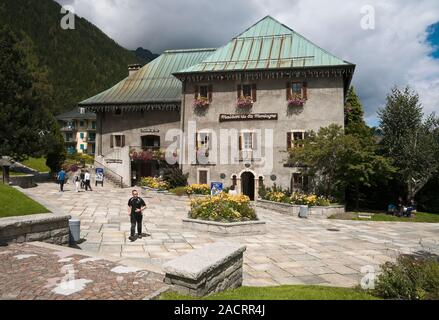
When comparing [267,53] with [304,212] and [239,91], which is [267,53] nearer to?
[239,91]

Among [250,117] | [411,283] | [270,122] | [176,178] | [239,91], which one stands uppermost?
[239,91]

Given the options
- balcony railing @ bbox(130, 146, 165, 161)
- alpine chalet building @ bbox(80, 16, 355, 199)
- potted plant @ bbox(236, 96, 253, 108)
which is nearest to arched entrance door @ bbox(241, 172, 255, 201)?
alpine chalet building @ bbox(80, 16, 355, 199)

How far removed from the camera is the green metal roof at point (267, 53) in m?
25.8

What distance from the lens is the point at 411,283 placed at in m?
6.14

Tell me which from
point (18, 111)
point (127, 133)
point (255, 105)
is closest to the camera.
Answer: point (255, 105)

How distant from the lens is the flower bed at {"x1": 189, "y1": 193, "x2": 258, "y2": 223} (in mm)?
13953

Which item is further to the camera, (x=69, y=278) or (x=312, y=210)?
(x=312, y=210)

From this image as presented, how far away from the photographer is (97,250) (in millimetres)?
9711

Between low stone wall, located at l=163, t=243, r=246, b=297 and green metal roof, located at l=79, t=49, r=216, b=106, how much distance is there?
2403 centimetres

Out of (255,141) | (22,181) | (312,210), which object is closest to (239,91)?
(255,141)

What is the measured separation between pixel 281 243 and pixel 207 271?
6.55 metres

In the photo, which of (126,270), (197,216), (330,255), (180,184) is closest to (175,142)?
(180,184)

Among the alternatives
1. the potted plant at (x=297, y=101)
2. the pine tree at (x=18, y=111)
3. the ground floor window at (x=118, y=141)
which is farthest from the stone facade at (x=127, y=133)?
the potted plant at (x=297, y=101)

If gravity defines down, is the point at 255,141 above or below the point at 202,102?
below
